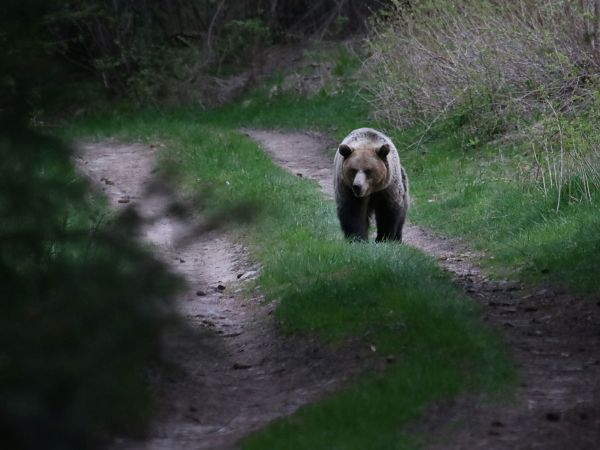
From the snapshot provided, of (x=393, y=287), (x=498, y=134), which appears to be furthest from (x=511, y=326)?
(x=498, y=134)

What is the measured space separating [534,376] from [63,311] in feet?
12.2

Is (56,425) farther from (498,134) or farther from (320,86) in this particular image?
(320,86)

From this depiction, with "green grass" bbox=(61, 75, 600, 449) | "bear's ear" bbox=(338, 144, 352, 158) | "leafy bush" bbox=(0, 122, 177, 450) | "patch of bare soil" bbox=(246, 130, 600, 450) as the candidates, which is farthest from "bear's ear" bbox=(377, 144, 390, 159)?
"leafy bush" bbox=(0, 122, 177, 450)

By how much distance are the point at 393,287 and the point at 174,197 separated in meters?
4.11

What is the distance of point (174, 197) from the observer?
4.80 meters

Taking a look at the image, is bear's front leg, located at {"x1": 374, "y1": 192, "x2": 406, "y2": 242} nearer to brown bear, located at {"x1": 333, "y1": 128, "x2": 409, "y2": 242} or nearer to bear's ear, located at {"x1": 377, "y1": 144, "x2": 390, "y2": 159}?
brown bear, located at {"x1": 333, "y1": 128, "x2": 409, "y2": 242}

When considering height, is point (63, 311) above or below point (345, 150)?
above

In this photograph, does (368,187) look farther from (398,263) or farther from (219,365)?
(219,365)

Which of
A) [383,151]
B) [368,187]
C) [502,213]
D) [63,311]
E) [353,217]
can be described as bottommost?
[502,213]

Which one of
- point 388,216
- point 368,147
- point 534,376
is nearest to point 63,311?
point 534,376

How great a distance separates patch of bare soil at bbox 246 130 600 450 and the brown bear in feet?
2.39

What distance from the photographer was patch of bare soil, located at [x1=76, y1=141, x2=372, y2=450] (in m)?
4.79

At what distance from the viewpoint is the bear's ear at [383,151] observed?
36.2 feet

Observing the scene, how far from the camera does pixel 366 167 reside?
10.9m
